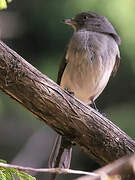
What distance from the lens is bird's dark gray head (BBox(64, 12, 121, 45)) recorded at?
504 cm

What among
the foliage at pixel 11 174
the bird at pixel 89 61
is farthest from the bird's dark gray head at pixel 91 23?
the foliage at pixel 11 174

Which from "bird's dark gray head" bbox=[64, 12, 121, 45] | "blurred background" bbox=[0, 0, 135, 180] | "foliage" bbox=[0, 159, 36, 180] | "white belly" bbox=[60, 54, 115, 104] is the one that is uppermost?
"bird's dark gray head" bbox=[64, 12, 121, 45]

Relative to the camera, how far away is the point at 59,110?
291cm

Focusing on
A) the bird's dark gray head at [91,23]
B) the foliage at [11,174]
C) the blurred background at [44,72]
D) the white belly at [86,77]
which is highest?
the bird's dark gray head at [91,23]

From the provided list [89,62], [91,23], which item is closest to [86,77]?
[89,62]

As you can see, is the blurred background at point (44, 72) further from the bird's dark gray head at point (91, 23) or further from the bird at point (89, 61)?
the bird at point (89, 61)

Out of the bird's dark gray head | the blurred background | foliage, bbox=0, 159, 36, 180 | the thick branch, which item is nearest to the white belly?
the bird's dark gray head

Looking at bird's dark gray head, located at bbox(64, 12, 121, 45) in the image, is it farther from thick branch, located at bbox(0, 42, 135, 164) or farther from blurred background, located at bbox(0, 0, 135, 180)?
thick branch, located at bbox(0, 42, 135, 164)

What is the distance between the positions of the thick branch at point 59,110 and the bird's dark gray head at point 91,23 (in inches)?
81.9

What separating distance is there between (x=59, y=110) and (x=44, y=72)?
440 cm

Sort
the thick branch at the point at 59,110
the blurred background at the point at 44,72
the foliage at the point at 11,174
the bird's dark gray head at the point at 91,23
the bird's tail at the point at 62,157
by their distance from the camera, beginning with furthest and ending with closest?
the blurred background at the point at 44,72 → the bird's dark gray head at the point at 91,23 → the bird's tail at the point at 62,157 → the thick branch at the point at 59,110 → the foliage at the point at 11,174

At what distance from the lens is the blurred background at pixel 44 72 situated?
7.47m

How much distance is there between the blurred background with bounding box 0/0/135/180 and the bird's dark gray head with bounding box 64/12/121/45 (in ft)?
5.84

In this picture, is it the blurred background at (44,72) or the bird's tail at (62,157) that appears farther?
the blurred background at (44,72)
